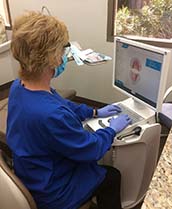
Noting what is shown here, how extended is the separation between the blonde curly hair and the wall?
1.52 metres

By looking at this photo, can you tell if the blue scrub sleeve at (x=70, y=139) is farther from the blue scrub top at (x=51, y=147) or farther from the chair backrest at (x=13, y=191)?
the chair backrest at (x=13, y=191)

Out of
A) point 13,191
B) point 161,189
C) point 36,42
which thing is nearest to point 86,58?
point 36,42

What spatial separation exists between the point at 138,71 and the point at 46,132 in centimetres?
58

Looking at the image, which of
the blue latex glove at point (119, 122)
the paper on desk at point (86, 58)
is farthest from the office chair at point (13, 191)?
the paper on desk at point (86, 58)

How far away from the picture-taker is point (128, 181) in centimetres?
165

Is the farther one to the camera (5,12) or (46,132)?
(5,12)

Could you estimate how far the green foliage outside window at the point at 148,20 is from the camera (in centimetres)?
239

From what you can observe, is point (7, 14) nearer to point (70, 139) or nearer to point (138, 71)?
point (138, 71)

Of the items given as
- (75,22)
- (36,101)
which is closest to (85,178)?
(36,101)

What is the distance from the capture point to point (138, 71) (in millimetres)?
1419

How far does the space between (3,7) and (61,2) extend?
0.81 meters

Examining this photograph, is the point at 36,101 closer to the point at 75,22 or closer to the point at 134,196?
the point at 134,196

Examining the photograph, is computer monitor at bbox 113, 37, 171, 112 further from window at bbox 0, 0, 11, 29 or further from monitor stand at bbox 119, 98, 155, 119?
window at bbox 0, 0, 11, 29

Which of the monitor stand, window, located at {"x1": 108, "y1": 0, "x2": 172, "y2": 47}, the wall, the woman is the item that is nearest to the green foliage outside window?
window, located at {"x1": 108, "y1": 0, "x2": 172, "y2": 47}
